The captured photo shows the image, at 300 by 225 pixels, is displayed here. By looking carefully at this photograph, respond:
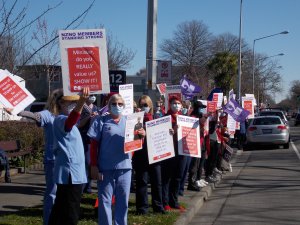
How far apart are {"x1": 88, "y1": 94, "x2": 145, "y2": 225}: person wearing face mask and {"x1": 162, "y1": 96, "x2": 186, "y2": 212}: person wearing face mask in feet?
7.15

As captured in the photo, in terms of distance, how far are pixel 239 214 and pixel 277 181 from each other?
4.35 meters

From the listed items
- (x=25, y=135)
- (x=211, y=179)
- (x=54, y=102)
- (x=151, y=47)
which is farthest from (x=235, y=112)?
(x=54, y=102)

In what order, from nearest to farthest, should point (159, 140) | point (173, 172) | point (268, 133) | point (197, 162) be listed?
point (159, 140)
point (173, 172)
point (197, 162)
point (268, 133)

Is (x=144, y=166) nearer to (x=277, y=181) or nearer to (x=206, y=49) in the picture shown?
(x=277, y=181)

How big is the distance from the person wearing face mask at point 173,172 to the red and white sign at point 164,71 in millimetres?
5361

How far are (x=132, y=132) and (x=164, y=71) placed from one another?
25.6ft

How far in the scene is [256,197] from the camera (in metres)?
10.8

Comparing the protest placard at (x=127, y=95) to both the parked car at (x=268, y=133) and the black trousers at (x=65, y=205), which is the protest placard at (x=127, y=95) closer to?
the black trousers at (x=65, y=205)

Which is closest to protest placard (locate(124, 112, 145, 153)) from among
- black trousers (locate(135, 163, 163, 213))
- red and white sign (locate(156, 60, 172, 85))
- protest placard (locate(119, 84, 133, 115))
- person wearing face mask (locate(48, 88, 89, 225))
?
person wearing face mask (locate(48, 88, 89, 225))

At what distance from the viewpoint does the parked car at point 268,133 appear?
23609 millimetres

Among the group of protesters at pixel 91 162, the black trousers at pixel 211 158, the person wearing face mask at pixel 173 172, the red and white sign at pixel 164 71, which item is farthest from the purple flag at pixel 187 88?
the group of protesters at pixel 91 162

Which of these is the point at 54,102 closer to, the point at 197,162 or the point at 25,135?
the point at 197,162

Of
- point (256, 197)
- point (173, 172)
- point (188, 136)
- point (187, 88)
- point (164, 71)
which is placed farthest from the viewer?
point (187, 88)

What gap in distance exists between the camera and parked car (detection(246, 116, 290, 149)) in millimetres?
23609
